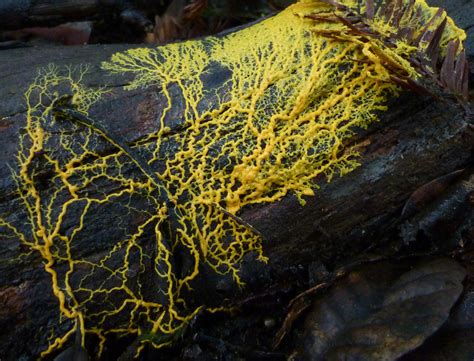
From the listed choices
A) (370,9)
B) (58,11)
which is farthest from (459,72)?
(58,11)

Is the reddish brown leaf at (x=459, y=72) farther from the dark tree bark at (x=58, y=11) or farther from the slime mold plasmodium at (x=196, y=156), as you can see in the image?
the dark tree bark at (x=58, y=11)

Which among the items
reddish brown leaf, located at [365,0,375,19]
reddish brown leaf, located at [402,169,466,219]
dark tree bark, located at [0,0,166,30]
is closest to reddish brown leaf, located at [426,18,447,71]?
reddish brown leaf, located at [365,0,375,19]

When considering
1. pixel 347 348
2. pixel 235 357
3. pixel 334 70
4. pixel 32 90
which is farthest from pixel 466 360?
pixel 32 90

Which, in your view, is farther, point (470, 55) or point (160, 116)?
point (470, 55)

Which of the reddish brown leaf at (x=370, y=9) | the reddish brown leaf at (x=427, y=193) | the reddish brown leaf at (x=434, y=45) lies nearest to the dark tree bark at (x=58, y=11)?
the reddish brown leaf at (x=370, y=9)

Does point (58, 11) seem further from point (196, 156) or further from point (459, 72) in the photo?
point (459, 72)

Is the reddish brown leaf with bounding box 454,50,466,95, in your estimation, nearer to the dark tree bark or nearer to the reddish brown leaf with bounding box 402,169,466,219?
the reddish brown leaf with bounding box 402,169,466,219

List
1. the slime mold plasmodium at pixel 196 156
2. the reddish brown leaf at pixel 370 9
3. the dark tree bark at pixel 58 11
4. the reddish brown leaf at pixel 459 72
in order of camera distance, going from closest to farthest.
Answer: the slime mold plasmodium at pixel 196 156, the reddish brown leaf at pixel 459 72, the reddish brown leaf at pixel 370 9, the dark tree bark at pixel 58 11

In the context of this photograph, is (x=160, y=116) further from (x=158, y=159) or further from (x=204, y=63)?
(x=204, y=63)
